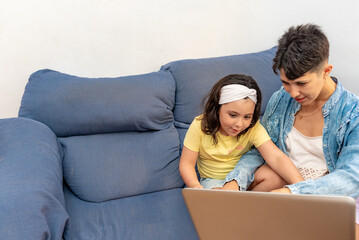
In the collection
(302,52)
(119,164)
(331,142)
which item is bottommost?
(119,164)

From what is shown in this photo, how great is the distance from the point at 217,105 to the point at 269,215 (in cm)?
75

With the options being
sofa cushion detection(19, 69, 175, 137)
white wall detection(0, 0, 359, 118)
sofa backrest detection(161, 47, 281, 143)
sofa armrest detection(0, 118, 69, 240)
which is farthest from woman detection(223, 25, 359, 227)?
white wall detection(0, 0, 359, 118)

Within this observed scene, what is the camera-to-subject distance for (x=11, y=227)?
134 centimetres

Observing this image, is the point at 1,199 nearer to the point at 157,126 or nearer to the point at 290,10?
the point at 157,126

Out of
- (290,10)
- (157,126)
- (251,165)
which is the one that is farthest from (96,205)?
(290,10)

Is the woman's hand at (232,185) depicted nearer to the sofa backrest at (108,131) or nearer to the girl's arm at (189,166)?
the girl's arm at (189,166)

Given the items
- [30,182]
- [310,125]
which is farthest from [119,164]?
[310,125]

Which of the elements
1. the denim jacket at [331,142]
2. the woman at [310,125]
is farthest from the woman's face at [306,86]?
the denim jacket at [331,142]

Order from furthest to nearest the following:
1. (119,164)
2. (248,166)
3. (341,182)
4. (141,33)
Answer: (141,33) → (119,164) → (248,166) → (341,182)

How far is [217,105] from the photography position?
1598mm

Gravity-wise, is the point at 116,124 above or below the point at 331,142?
below

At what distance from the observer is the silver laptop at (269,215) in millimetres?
821

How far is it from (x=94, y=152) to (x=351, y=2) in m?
1.49

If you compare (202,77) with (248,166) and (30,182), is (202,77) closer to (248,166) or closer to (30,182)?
(248,166)
